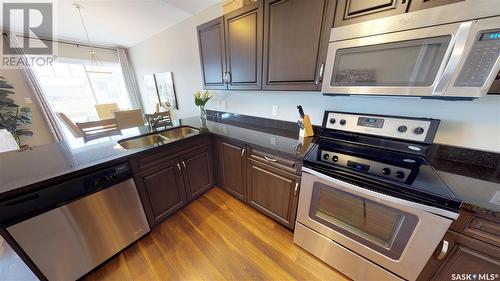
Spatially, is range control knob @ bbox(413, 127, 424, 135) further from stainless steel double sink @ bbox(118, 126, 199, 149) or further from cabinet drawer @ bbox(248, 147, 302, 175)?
stainless steel double sink @ bbox(118, 126, 199, 149)

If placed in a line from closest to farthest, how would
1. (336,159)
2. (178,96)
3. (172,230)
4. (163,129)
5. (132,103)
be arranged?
(336,159), (172,230), (163,129), (178,96), (132,103)

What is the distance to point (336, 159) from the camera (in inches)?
42.5

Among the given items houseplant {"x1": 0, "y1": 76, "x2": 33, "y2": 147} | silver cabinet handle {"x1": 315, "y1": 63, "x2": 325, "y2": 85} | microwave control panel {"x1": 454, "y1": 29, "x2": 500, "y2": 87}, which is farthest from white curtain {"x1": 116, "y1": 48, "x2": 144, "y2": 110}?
microwave control panel {"x1": 454, "y1": 29, "x2": 500, "y2": 87}

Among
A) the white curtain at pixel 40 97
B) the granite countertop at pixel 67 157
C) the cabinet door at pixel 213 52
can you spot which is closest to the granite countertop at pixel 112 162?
the granite countertop at pixel 67 157

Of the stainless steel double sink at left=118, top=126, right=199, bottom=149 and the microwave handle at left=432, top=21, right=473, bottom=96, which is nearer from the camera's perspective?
the microwave handle at left=432, top=21, right=473, bottom=96

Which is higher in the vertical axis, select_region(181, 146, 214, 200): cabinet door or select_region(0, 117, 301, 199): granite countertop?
select_region(0, 117, 301, 199): granite countertop

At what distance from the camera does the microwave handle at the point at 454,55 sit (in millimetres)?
699

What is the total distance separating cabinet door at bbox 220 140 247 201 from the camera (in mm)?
1618

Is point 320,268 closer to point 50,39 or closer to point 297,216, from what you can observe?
point 297,216

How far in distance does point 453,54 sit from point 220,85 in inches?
68.7

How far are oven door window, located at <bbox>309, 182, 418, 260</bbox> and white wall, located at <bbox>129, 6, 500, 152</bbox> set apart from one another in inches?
28.3

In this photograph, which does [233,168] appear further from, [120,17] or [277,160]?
[120,17]

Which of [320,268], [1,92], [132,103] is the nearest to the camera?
[320,268]

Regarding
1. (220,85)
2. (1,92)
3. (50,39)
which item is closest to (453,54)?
(220,85)
